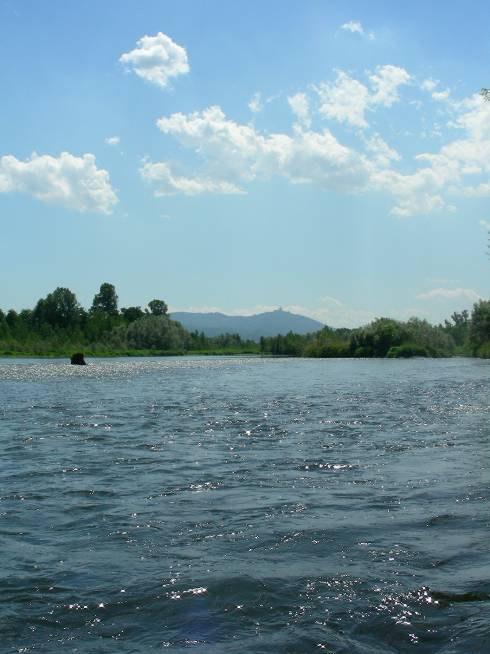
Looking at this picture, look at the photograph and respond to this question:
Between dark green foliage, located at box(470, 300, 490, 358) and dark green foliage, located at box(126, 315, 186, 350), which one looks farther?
dark green foliage, located at box(126, 315, 186, 350)

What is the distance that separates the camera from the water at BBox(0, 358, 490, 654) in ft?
23.6

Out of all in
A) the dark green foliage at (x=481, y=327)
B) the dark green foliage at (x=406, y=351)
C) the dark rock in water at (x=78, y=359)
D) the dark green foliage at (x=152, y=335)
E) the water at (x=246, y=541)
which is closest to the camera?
the water at (x=246, y=541)

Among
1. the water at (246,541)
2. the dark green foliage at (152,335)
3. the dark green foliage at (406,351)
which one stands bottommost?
the water at (246,541)

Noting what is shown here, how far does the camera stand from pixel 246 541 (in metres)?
10.4

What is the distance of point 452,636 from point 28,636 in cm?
400

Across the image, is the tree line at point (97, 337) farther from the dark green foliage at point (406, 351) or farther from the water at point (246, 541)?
the water at point (246, 541)

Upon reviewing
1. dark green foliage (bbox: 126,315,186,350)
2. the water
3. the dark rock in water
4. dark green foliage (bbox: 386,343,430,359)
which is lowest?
the water

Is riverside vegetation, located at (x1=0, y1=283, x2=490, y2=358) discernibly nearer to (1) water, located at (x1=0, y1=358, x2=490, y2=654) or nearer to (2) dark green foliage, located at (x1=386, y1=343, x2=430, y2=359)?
(2) dark green foliage, located at (x1=386, y1=343, x2=430, y2=359)

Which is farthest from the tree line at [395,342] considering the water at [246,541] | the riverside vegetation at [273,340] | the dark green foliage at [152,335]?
the water at [246,541]

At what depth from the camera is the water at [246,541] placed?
719 cm

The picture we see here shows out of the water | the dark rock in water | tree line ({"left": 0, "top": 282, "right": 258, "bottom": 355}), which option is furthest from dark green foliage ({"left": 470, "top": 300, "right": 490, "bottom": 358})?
the water

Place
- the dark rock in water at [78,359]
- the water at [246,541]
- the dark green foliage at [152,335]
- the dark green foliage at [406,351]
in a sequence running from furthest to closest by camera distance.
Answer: the dark green foliage at [152,335], the dark green foliage at [406,351], the dark rock in water at [78,359], the water at [246,541]

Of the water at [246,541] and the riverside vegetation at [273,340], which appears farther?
the riverside vegetation at [273,340]

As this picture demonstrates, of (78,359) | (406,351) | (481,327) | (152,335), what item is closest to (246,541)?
(78,359)
